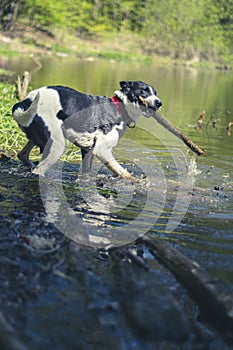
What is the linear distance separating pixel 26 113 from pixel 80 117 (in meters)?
0.80

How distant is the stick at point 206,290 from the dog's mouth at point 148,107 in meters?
3.31

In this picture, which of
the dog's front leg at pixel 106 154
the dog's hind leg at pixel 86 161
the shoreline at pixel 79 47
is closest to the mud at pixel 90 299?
the dog's front leg at pixel 106 154

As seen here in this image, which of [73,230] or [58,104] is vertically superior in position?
[58,104]

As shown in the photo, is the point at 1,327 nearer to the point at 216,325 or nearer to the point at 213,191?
the point at 216,325

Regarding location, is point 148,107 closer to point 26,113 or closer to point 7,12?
point 26,113

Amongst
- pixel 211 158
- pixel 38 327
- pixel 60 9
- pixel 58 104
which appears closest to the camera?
pixel 38 327

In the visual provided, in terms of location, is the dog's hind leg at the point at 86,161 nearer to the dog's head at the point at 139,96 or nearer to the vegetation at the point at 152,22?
A: the dog's head at the point at 139,96

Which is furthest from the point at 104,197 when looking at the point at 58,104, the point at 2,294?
the point at 2,294

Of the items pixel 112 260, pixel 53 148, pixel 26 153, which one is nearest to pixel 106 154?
pixel 53 148

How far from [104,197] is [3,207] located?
1.74 meters

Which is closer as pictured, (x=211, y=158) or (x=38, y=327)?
(x=38, y=327)

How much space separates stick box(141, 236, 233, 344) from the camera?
135 inches

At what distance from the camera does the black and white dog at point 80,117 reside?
668 centimetres

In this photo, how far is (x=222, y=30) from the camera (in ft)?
254
